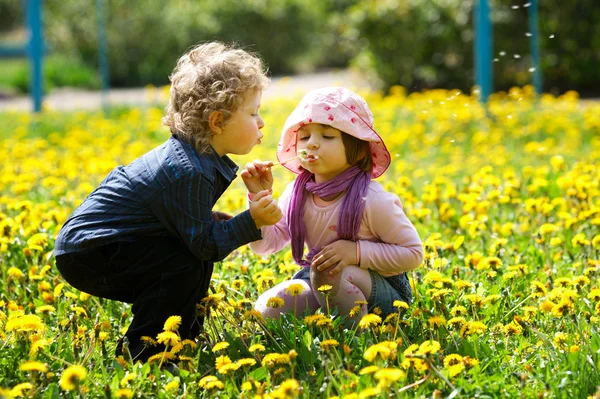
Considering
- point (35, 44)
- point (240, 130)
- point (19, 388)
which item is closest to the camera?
point (19, 388)

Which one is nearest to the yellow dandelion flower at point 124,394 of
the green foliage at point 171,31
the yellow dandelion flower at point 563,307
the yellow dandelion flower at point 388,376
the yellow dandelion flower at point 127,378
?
the yellow dandelion flower at point 127,378

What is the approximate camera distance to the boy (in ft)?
8.73

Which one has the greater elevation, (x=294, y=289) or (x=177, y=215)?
(x=177, y=215)

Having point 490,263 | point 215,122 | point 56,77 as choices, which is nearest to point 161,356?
point 215,122

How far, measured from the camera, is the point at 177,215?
2654 mm

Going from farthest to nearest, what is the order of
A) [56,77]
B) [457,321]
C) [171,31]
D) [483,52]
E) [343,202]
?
[171,31], [56,77], [483,52], [343,202], [457,321]

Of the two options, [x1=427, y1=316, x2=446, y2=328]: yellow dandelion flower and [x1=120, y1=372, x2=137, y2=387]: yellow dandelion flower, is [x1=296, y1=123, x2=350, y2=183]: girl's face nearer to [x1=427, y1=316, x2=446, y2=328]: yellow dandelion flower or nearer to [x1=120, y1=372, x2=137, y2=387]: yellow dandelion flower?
[x1=427, y1=316, x2=446, y2=328]: yellow dandelion flower

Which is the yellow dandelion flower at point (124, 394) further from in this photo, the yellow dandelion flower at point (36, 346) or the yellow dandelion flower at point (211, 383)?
the yellow dandelion flower at point (36, 346)

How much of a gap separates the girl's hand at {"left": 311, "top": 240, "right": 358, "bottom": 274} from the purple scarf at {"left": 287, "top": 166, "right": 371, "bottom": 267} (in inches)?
2.8

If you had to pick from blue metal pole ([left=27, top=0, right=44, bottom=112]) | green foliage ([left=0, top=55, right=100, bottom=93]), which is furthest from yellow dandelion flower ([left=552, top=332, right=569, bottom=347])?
green foliage ([left=0, top=55, right=100, bottom=93])

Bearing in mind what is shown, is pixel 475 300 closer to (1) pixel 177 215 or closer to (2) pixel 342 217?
(2) pixel 342 217

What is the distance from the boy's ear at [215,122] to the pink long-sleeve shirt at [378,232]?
0.41 metres

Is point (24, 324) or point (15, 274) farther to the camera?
point (15, 274)

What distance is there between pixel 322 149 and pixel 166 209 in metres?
0.55
